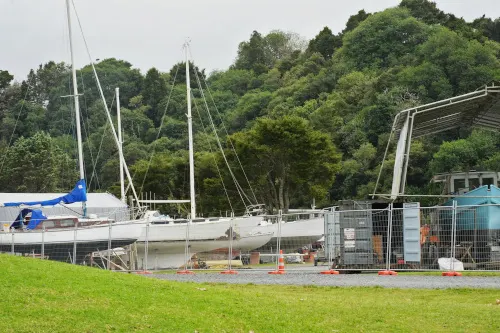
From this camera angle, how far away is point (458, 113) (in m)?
32.7

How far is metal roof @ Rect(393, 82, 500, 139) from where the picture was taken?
29719 millimetres

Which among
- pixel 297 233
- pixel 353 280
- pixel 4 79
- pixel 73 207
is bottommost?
pixel 353 280

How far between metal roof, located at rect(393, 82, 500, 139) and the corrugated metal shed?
75.9ft

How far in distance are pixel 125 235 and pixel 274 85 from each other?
91.0m

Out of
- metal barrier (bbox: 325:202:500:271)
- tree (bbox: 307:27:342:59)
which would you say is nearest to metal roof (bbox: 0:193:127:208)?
metal barrier (bbox: 325:202:500:271)

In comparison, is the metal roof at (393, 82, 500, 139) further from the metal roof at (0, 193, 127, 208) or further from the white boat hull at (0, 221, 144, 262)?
the metal roof at (0, 193, 127, 208)

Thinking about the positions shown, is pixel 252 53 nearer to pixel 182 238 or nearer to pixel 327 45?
pixel 327 45

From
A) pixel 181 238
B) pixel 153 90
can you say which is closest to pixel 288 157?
pixel 181 238

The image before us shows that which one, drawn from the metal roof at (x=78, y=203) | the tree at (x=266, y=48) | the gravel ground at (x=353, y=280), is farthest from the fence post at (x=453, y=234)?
the tree at (x=266, y=48)

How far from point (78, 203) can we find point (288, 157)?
641 inches

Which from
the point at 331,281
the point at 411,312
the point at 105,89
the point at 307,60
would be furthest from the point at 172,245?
the point at 105,89

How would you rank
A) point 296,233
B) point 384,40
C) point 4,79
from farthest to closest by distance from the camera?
point 4,79 < point 384,40 < point 296,233

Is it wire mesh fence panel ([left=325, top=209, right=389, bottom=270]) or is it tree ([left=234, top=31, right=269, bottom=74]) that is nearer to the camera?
wire mesh fence panel ([left=325, top=209, right=389, bottom=270])

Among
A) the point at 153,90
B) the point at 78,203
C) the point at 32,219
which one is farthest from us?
the point at 153,90
